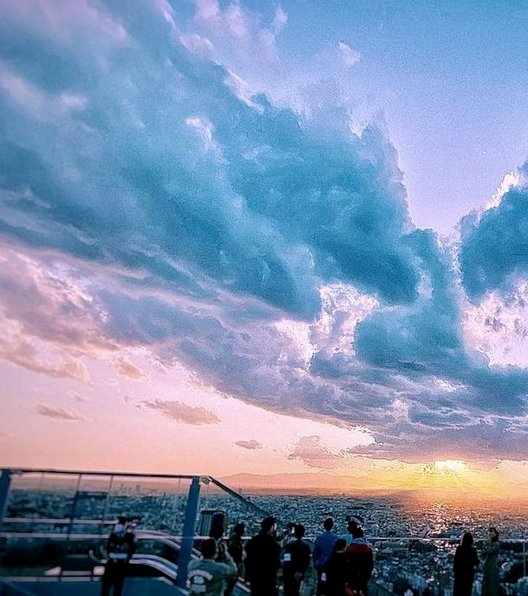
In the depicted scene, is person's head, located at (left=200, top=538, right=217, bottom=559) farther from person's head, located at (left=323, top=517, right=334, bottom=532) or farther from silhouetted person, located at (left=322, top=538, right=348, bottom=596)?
person's head, located at (left=323, top=517, right=334, bottom=532)

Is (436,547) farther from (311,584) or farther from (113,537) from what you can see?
Result: (113,537)

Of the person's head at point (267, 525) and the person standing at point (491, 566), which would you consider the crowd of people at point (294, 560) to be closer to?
the person's head at point (267, 525)

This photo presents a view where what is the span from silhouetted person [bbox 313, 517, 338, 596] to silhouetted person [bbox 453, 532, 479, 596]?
8.51 feet

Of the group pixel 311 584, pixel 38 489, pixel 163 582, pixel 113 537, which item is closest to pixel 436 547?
pixel 311 584

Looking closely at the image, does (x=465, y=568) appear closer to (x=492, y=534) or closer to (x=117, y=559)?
(x=492, y=534)

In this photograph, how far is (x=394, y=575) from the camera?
1034 centimetres

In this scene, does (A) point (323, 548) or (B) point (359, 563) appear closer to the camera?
(B) point (359, 563)

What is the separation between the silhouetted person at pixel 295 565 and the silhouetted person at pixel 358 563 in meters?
0.68

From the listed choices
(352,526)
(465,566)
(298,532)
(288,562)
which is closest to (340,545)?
A: (352,526)

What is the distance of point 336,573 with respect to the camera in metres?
8.35

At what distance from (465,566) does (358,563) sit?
2.44 meters

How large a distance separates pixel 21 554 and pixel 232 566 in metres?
2.95

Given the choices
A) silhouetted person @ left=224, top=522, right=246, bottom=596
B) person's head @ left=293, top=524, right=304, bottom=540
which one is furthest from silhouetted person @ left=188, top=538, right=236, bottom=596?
person's head @ left=293, top=524, right=304, bottom=540

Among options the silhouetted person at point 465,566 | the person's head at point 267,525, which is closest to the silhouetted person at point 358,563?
the person's head at point 267,525
